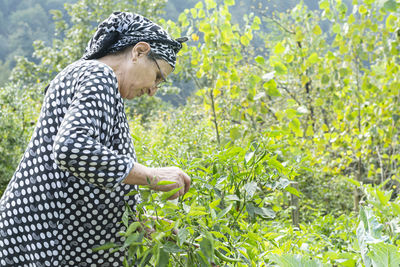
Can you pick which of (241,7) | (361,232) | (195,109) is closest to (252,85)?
(361,232)

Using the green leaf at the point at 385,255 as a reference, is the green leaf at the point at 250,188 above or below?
below

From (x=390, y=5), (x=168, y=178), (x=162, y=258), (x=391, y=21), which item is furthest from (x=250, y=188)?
(x=391, y=21)

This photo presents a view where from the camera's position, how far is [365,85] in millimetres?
3678

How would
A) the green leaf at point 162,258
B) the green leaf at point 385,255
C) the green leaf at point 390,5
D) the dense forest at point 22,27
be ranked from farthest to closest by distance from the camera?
the dense forest at point 22,27, the green leaf at point 390,5, the green leaf at point 162,258, the green leaf at point 385,255

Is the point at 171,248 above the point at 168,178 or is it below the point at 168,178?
below

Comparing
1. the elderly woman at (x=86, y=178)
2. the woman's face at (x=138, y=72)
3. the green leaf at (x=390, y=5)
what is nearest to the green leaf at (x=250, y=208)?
the elderly woman at (x=86, y=178)

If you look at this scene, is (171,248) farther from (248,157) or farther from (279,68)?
(279,68)

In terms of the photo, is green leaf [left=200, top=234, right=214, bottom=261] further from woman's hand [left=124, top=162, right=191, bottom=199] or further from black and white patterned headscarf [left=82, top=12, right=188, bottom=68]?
black and white patterned headscarf [left=82, top=12, right=188, bottom=68]

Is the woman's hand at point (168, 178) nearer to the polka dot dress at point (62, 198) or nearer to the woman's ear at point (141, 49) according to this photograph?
the polka dot dress at point (62, 198)

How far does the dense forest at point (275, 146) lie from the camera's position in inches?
47.3

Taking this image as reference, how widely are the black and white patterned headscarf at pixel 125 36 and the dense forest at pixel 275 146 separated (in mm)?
401

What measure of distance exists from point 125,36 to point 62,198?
54 centimetres

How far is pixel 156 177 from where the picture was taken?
1.20 meters

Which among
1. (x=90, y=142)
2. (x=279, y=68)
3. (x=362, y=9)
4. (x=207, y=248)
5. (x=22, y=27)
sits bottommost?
(x=22, y=27)
